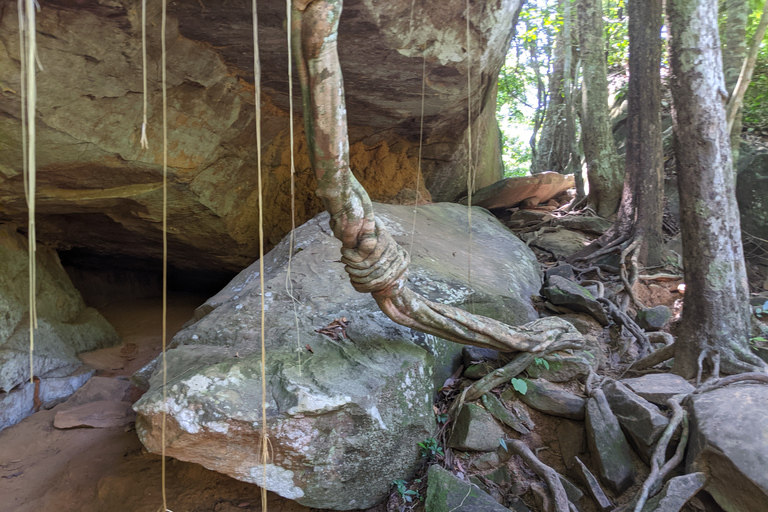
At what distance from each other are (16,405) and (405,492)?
345 centimetres

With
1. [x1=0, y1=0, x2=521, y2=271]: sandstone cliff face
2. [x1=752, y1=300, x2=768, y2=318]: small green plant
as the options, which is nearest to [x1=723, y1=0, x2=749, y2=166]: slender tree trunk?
[x1=752, y1=300, x2=768, y2=318]: small green plant

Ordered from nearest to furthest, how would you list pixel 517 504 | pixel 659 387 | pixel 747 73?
pixel 517 504, pixel 659 387, pixel 747 73

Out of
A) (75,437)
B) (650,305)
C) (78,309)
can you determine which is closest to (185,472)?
(75,437)

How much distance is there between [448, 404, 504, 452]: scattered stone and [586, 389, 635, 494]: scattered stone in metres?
0.51

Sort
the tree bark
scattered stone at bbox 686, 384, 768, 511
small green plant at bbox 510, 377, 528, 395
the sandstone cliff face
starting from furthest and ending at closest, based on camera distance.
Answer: the sandstone cliff face, small green plant at bbox 510, 377, 528, 395, scattered stone at bbox 686, 384, 768, 511, the tree bark

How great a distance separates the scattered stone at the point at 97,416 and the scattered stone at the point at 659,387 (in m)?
3.51

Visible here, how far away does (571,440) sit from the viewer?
285 centimetres

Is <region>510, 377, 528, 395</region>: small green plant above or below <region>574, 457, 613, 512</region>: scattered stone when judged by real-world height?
above

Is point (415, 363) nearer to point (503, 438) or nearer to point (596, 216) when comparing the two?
point (503, 438)

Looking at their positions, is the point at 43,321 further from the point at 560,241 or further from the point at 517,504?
the point at 560,241

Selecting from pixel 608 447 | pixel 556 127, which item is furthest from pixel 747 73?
pixel 556 127

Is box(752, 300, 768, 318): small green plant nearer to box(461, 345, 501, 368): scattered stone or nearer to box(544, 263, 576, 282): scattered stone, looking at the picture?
box(544, 263, 576, 282): scattered stone

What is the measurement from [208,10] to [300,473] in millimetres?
3009

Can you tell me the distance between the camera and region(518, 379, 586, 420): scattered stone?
2934mm
